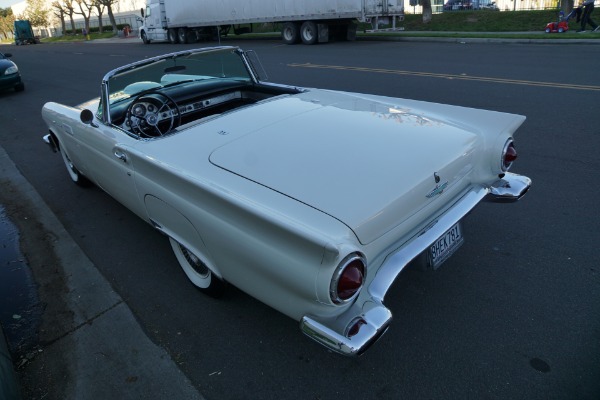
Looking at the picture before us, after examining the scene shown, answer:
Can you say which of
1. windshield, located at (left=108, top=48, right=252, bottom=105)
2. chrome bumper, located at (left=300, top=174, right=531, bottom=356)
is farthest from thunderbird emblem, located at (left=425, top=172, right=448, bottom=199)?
windshield, located at (left=108, top=48, right=252, bottom=105)

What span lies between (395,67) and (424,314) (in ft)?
31.2

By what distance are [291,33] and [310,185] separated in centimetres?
1975

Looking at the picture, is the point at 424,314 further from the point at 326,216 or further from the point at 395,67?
the point at 395,67

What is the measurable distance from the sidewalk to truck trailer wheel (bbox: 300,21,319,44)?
58.3 feet

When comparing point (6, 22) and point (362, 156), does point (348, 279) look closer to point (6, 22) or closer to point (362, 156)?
point (362, 156)

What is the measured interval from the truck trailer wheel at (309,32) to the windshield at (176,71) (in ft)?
53.5

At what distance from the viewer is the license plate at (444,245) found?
7.91 ft

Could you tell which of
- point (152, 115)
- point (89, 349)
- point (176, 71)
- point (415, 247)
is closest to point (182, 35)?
point (176, 71)

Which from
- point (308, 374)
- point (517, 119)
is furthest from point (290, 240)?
point (517, 119)

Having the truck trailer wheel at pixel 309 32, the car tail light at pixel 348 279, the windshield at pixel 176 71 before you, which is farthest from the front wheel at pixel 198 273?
the truck trailer wheel at pixel 309 32

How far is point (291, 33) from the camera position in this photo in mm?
20438

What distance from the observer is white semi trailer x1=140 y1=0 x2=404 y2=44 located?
1784 centimetres

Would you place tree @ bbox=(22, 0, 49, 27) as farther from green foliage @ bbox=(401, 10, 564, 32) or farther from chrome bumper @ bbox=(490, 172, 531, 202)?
chrome bumper @ bbox=(490, 172, 531, 202)

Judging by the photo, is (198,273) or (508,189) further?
(198,273)
